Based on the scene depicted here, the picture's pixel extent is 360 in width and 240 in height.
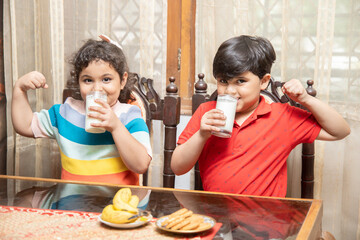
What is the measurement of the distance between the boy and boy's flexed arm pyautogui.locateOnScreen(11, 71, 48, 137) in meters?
0.53

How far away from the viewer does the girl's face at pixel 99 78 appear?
1.39 meters

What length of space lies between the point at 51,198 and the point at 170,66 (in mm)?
1078

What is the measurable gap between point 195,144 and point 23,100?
63cm

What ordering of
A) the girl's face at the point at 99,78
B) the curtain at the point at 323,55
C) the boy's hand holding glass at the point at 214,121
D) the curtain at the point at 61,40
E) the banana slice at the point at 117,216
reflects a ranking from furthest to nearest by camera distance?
the curtain at the point at 61,40
the curtain at the point at 323,55
the girl's face at the point at 99,78
the boy's hand holding glass at the point at 214,121
the banana slice at the point at 117,216

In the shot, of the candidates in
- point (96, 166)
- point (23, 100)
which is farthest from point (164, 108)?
point (23, 100)

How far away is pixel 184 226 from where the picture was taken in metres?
0.77

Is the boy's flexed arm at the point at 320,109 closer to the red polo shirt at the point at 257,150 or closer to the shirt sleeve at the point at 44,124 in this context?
the red polo shirt at the point at 257,150

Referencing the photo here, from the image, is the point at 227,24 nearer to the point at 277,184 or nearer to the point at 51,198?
the point at 277,184

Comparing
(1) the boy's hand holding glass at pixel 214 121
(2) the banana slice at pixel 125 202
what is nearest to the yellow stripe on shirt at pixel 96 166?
(1) the boy's hand holding glass at pixel 214 121

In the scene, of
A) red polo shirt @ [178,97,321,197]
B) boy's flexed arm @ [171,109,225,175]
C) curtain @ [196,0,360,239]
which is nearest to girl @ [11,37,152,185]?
boy's flexed arm @ [171,109,225,175]

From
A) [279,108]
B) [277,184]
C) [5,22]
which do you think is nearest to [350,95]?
[279,108]

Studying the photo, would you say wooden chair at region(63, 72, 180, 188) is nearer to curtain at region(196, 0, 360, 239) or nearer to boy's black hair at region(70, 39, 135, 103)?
boy's black hair at region(70, 39, 135, 103)

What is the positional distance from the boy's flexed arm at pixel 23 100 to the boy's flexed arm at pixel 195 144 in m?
0.51

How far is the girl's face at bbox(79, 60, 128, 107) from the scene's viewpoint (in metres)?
1.39
